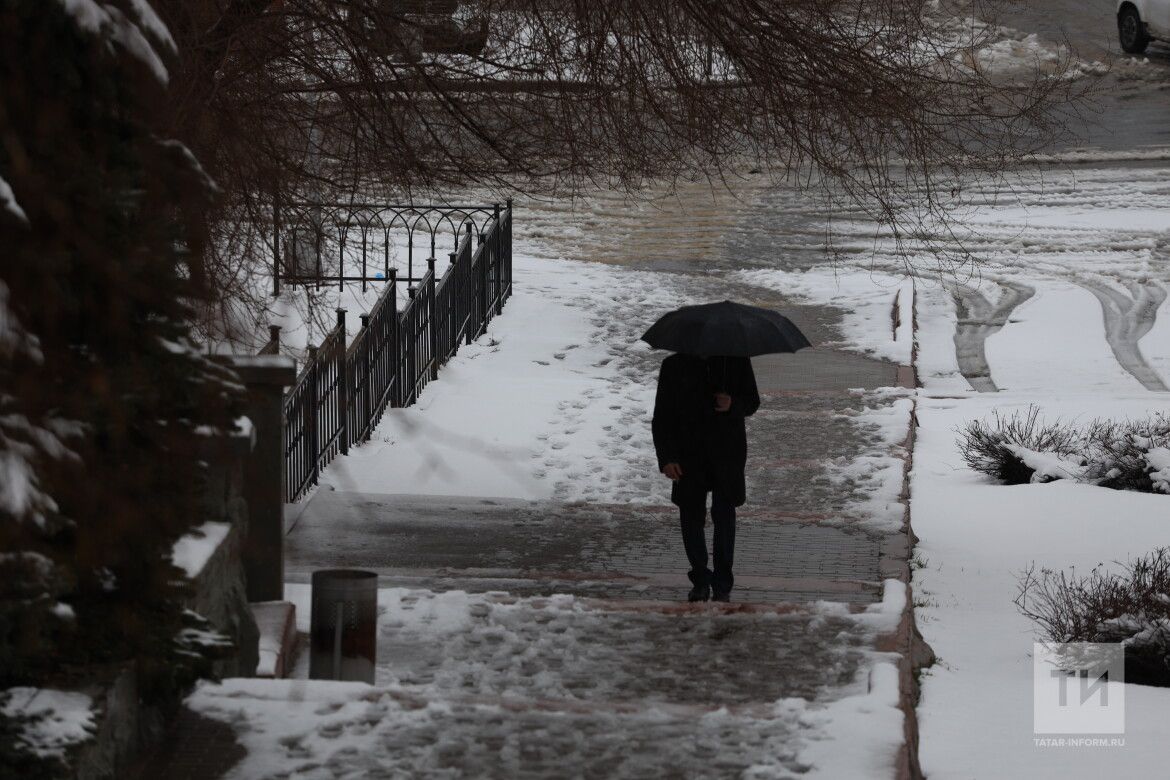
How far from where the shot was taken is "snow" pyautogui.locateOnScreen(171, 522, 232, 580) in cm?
470

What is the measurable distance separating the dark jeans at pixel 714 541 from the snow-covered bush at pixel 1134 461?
378cm

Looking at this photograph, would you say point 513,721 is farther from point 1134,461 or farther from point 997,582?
point 1134,461

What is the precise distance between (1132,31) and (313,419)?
23.8m

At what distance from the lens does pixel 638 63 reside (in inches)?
338

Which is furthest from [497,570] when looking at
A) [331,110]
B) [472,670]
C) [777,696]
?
[331,110]

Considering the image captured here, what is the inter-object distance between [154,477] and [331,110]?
6240 mm

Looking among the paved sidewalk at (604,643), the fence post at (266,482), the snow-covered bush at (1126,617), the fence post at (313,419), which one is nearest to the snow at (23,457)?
the paved sidewalk at (604,643)

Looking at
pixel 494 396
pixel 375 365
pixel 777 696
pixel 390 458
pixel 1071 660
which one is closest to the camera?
pixel 777 696

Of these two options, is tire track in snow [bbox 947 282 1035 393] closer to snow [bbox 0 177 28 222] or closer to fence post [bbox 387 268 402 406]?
fence post [bbox 387 268 402 406]

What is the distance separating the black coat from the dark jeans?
54mm

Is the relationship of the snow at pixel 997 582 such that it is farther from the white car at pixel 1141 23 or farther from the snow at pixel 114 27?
the white car at pixel 1141 23

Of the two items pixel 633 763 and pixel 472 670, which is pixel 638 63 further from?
pixel 633 763

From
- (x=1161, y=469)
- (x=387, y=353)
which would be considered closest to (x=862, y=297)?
(x=387, y=353)

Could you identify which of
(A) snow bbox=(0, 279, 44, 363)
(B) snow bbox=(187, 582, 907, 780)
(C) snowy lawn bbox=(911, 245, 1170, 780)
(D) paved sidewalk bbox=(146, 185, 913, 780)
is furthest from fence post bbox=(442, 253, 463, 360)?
(A) snow bbox=(0, 279, 44, 363)
